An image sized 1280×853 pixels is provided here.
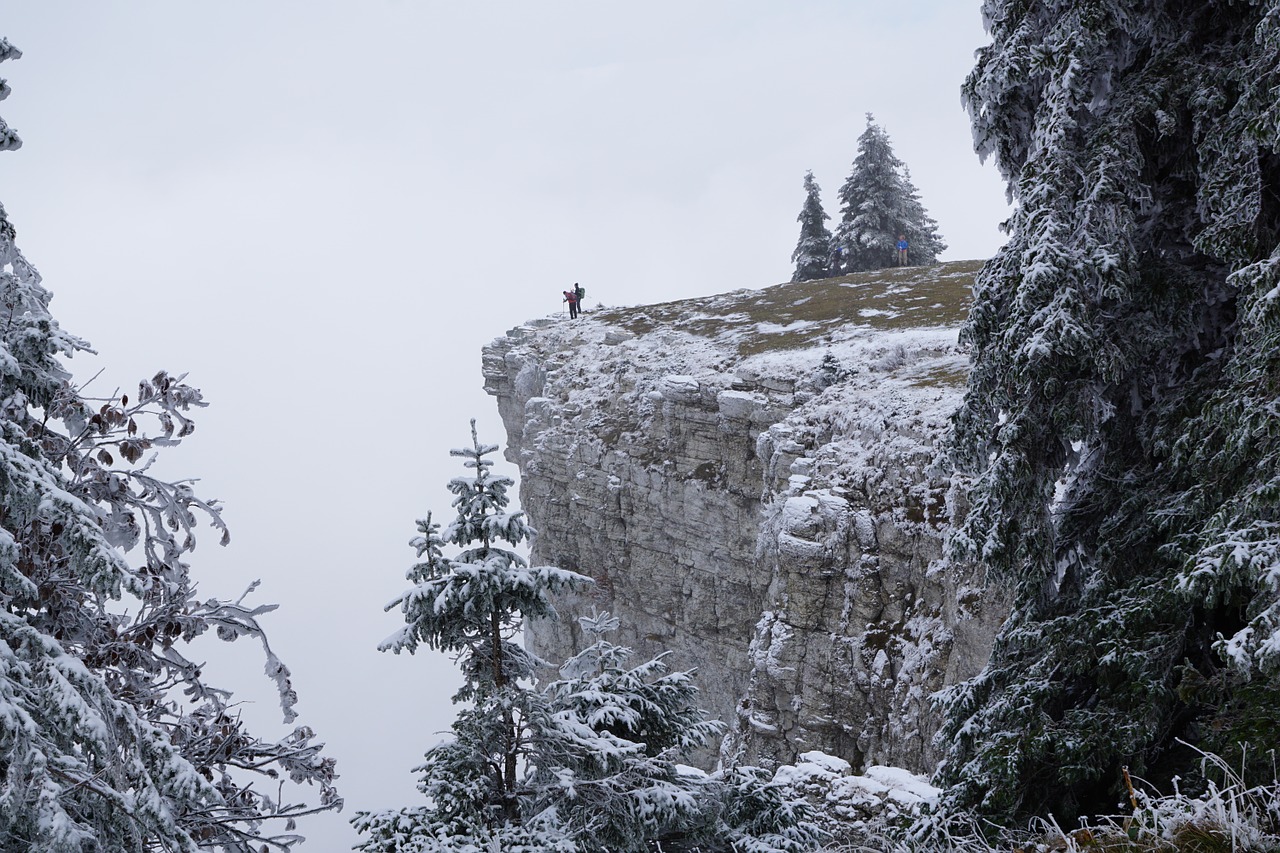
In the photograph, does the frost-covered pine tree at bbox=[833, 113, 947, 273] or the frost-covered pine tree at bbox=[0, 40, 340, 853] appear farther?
the frost-covered pine tree at bbox=[833, 113, 947, 273]

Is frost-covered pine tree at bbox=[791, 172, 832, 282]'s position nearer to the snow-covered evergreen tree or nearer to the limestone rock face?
the limestone rock face

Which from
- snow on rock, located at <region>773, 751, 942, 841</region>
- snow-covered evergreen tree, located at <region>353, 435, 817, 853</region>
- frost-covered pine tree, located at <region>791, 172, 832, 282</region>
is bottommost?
snow on rock, located at <region>773, 751, 942, 841</region>

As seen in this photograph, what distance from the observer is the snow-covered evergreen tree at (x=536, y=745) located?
7750mm

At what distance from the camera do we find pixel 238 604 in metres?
6.89

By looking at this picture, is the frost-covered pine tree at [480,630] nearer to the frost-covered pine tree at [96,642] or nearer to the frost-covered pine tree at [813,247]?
the frost-covered pine tree at [96,642]

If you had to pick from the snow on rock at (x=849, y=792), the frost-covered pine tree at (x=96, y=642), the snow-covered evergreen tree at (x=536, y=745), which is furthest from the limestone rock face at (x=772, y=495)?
the frost-covered pine tree at (x=96, y=642)

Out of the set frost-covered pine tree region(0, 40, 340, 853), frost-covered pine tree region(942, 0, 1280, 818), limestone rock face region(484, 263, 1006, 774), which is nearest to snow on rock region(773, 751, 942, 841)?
limestone rock face region(484, 263, 1006, 774)

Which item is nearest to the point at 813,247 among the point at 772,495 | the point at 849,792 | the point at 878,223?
the point at 878,223

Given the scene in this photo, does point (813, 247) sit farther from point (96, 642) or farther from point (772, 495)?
point (96, 642)

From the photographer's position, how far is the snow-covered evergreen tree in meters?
7.75

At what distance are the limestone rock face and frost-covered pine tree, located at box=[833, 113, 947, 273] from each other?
7171 mm

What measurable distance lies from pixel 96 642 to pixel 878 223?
179 ft

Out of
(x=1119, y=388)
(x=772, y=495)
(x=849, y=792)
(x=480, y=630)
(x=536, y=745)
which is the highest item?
(x=1119, y=388)

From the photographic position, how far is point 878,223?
55844 millimetres
